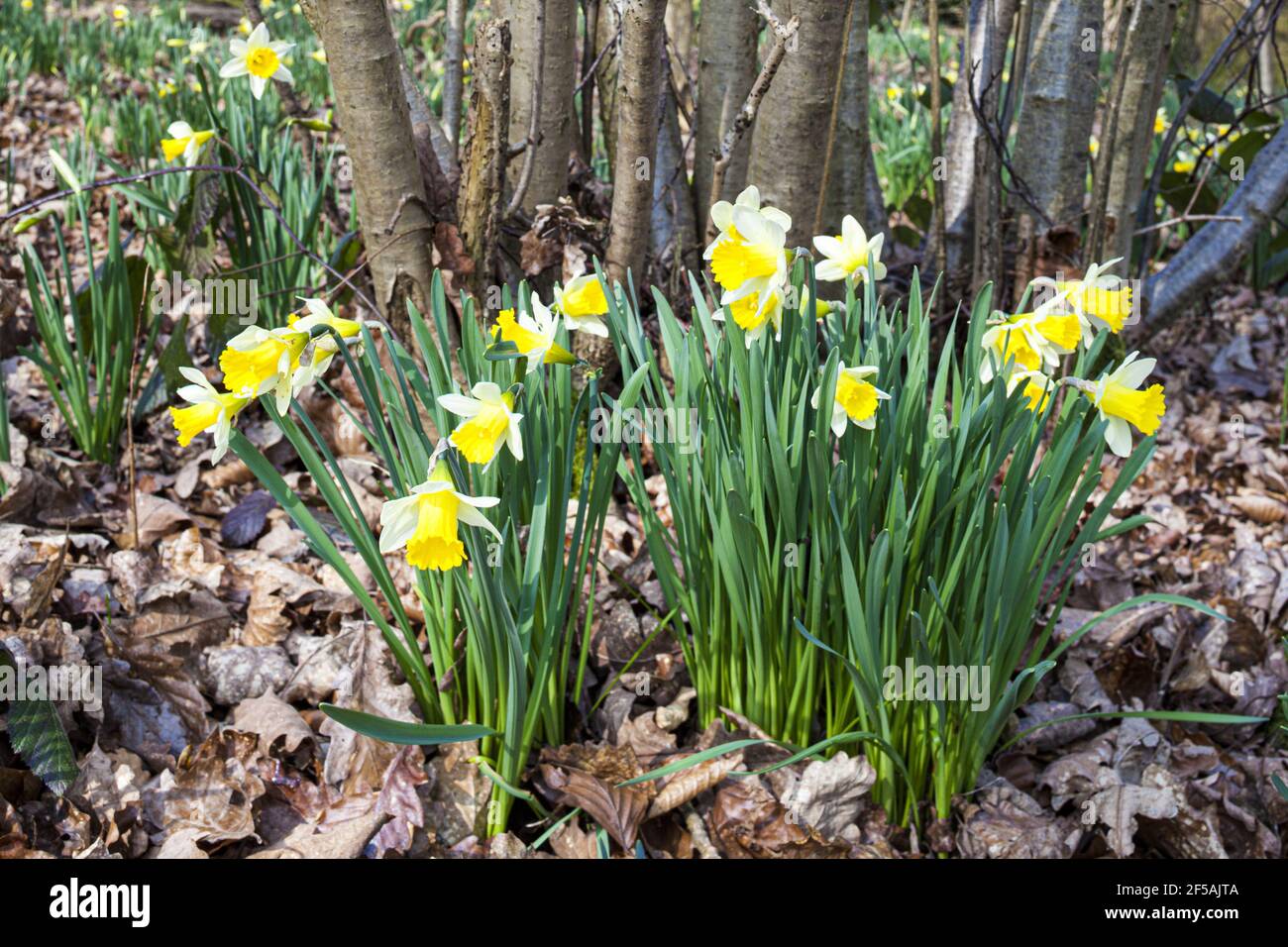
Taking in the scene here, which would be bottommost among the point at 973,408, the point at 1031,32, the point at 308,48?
the point at 973,408

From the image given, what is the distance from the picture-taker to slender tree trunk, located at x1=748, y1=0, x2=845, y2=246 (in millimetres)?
1803

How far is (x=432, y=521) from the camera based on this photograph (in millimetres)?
1209

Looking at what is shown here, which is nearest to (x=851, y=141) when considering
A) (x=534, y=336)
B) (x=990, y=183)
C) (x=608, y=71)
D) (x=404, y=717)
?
(x=990, y=183)

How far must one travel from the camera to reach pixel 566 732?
1715 millimetres

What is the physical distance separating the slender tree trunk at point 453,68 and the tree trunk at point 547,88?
359 mm

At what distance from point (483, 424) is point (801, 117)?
1002mm

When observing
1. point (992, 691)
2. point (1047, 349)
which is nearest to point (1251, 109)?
point (1047, 349)

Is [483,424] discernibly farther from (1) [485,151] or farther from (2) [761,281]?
(1) [485,151]

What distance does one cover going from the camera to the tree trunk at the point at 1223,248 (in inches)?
112

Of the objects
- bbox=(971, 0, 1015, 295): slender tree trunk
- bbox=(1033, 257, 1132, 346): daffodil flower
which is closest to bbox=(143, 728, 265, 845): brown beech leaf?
bbox=(1033, 257, 1132, 346): daffodil flower

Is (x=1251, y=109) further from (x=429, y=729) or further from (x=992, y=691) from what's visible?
(x=429, y=729)

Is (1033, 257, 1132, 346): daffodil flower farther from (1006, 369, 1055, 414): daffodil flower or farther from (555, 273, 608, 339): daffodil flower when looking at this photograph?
(555, 273, 608, 339): daffodil flower

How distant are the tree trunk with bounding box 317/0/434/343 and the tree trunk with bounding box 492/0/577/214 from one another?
270 millimetres
